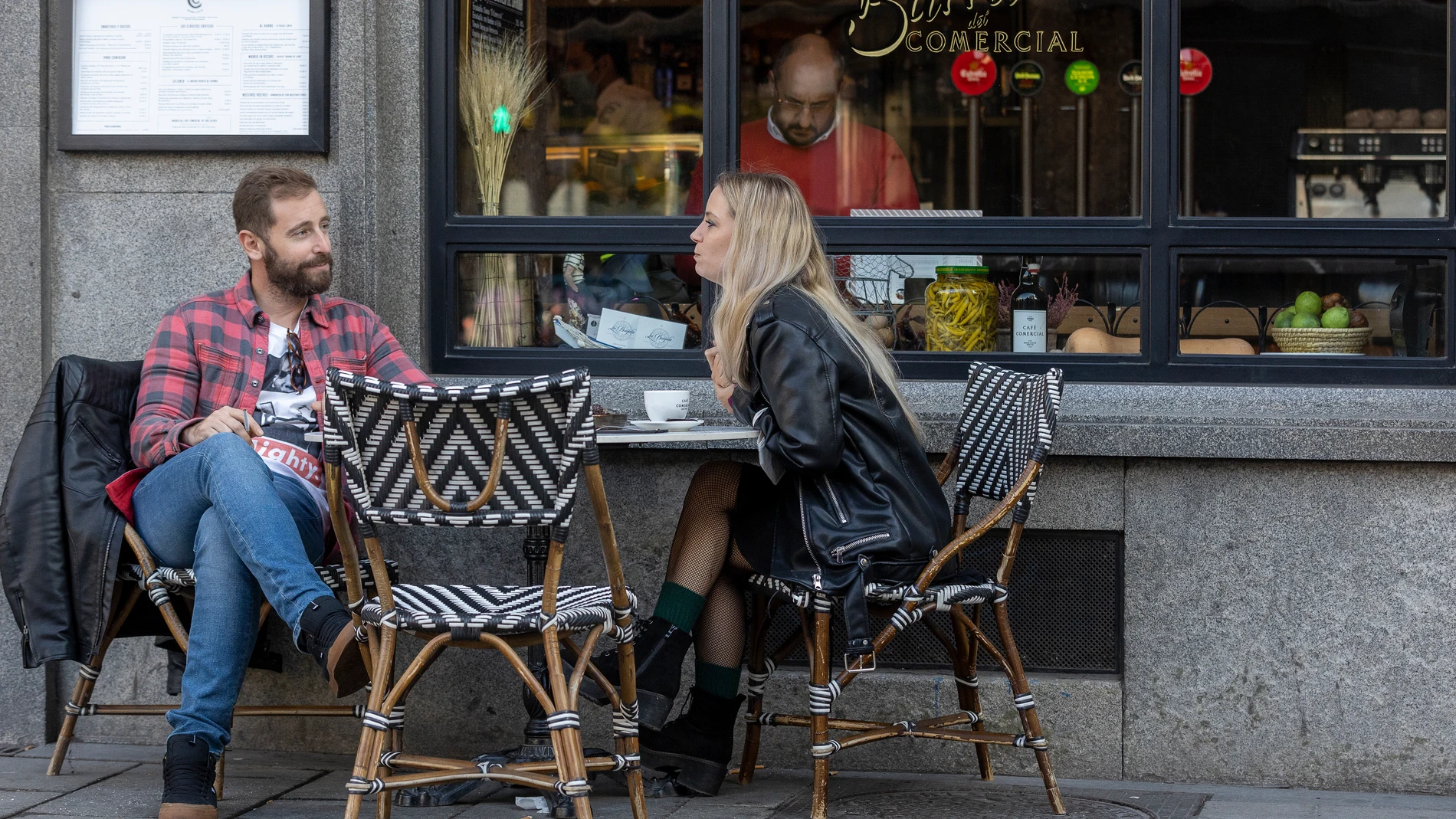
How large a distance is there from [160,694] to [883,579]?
8.06 feet

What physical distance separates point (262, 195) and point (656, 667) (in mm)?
1735

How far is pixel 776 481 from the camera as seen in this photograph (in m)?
3.94

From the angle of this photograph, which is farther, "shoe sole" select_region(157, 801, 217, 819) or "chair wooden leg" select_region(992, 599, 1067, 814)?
"chair wooden leg" select_region(992, 599, 1067, 814)

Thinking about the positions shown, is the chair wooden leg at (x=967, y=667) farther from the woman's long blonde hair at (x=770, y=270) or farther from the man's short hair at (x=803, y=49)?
the man's short hair at (x=803, y=49)

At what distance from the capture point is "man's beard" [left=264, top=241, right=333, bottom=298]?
4.42 m

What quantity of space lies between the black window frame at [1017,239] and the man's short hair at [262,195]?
2.23ft

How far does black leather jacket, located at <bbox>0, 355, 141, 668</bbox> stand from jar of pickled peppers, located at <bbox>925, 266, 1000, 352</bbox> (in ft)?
8.23

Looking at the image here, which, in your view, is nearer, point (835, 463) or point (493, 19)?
point (835, 463)

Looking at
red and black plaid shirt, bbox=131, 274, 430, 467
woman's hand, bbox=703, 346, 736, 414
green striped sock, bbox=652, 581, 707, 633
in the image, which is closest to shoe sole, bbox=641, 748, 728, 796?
green striped sock, bbox=652, 581, 707, 633

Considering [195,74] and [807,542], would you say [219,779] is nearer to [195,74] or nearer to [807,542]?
[807,542]

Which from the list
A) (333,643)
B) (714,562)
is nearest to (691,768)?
(714,562)

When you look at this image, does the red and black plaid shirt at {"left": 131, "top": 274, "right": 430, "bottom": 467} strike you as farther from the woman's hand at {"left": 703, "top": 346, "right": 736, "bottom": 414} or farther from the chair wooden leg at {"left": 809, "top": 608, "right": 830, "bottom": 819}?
the chair wooden leg at {"left": 809, "top": 608, "right": 830, "bottom": 819}

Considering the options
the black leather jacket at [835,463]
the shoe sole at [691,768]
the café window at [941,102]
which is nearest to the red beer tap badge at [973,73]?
the café window at [941,102]

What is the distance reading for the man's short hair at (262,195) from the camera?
14.6ft
